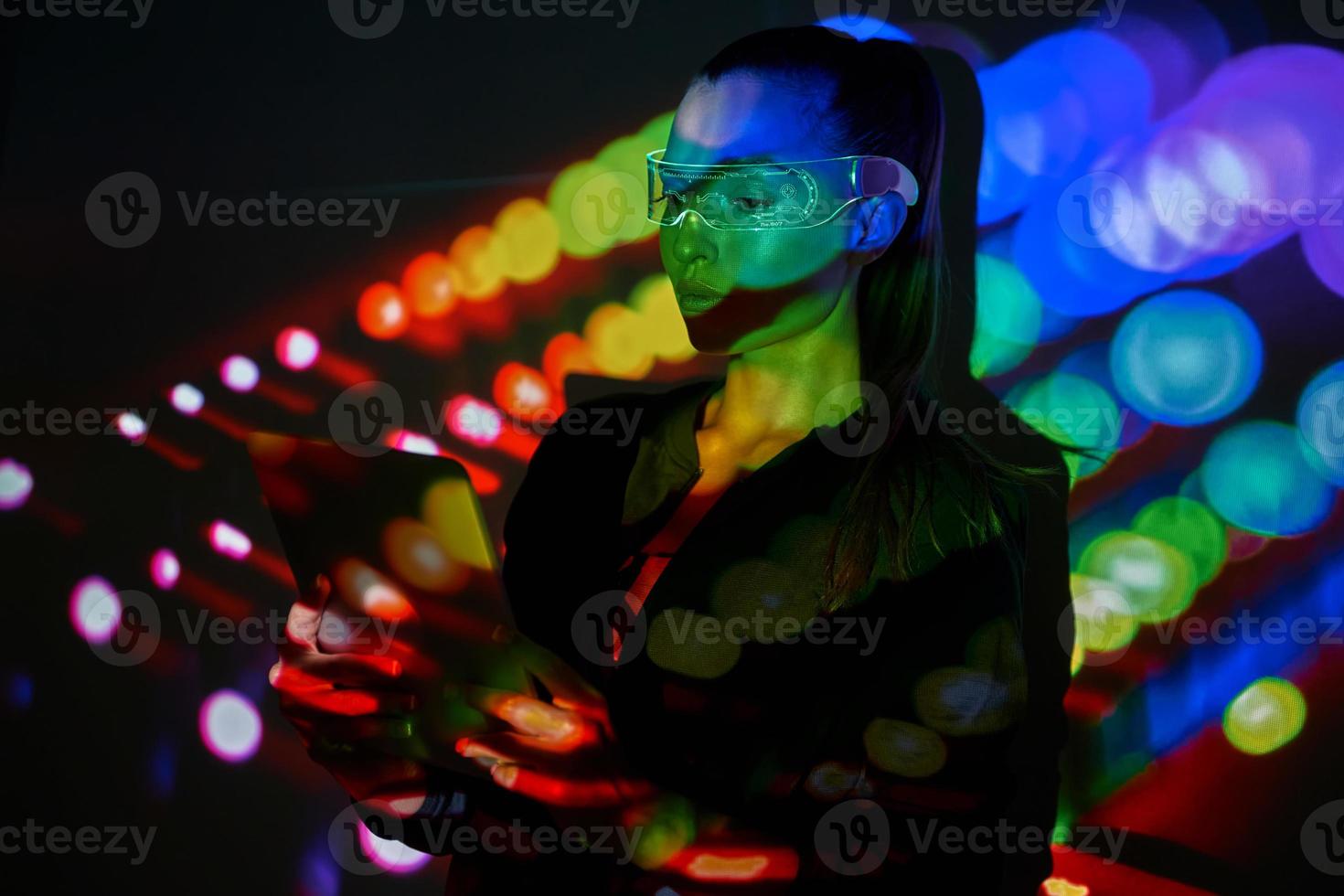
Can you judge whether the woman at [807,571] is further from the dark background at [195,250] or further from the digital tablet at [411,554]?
the dark background at [195,250]

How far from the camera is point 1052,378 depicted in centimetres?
140

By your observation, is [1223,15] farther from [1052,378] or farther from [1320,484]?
[1320,484]

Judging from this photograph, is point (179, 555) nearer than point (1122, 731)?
No

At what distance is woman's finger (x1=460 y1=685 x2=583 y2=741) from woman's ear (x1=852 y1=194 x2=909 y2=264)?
0.64 m

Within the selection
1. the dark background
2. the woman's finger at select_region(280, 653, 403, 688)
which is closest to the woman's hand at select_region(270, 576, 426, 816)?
the woman's finger at select_region(280, 653, 403, 688)

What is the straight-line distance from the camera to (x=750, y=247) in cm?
122

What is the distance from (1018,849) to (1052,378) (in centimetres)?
62

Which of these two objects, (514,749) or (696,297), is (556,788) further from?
(696,297)

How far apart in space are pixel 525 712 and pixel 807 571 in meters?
0.37

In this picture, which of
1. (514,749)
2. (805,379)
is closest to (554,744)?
(514,749)

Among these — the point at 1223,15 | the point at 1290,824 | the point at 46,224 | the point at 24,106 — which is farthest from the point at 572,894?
the point at 24,106

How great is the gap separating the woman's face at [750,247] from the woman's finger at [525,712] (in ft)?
1.53

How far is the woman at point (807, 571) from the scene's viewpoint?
115cm

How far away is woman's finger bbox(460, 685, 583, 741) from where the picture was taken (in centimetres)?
123
